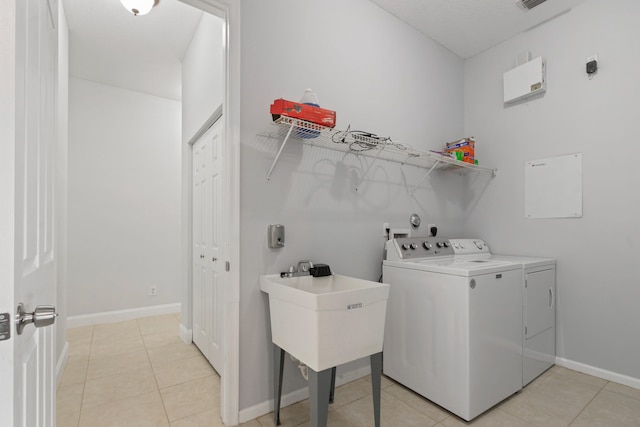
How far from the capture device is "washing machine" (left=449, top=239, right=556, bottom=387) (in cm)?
206

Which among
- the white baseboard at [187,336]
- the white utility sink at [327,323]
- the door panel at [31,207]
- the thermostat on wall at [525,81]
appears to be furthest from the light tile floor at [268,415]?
the thermostat on wall at [525,81]

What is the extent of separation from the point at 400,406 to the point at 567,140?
2442 mm

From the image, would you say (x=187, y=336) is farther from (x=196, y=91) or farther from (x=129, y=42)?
(x=129, y=42)

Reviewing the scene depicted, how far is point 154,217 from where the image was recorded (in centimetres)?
393

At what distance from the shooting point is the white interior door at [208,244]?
231cm

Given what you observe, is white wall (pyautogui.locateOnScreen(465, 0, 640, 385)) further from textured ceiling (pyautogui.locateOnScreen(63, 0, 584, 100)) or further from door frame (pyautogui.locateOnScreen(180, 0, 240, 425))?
door frame (pyautogui.locateOnScreen(180, 0, 240, 425))

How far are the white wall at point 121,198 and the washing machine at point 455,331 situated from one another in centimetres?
316

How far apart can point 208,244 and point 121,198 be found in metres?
2.01

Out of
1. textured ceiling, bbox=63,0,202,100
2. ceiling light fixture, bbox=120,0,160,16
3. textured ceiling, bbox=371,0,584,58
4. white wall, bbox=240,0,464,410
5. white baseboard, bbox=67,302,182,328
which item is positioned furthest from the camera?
white baseboard, bbox=67,302,182,328

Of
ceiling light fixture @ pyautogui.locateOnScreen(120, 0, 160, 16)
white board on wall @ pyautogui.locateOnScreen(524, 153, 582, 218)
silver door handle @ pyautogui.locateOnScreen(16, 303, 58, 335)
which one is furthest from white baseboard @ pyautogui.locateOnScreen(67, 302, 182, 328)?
white board on wall @ pyautogui.locateOnScreen(524, 153, 582, 218)

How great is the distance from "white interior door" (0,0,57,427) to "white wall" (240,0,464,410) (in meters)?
0.92

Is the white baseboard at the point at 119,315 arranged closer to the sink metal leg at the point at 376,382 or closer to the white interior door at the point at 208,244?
the white interior door at the point at 208,244

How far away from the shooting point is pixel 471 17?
251 cm

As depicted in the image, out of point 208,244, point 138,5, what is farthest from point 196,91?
point 208,244
